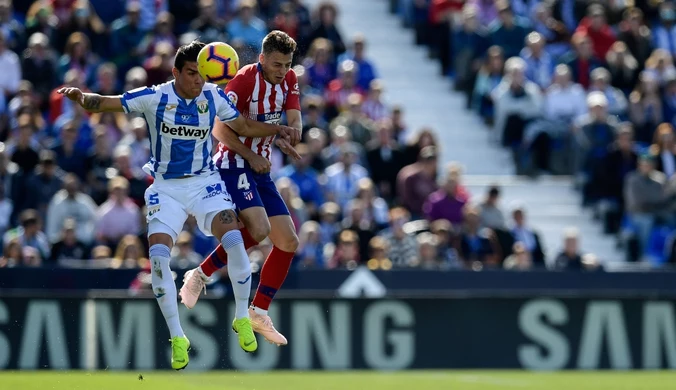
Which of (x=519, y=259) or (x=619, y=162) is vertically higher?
(x=619, y=162)

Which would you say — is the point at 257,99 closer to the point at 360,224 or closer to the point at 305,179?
the point at 360,224

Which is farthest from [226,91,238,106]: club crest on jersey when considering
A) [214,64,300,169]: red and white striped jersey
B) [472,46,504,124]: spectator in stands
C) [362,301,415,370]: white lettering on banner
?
[472,46,504,124]: spectator in stands

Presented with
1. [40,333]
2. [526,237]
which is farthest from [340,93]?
[40,333]

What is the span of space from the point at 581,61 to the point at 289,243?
1251cm

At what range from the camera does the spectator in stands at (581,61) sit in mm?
24031

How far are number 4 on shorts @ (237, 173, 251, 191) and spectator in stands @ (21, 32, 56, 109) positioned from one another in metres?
8.91

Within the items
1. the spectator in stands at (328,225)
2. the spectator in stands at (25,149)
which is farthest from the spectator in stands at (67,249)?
the spectator in stands at (328,225)

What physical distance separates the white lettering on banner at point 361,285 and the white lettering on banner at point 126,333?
9.15ft

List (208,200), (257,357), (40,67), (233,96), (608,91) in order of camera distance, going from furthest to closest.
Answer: (608,91) → (40,67) → (257,357) → (233,96) → (208,200)

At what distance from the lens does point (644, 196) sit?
21.8 metres

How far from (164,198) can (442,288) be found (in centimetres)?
855

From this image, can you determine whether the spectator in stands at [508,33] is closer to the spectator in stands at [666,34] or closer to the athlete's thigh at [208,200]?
the spectator in stands at [666,34]

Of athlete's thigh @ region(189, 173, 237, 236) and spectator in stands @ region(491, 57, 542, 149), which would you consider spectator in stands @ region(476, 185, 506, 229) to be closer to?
spectator in stands @ region(491, 57, 542, 149)

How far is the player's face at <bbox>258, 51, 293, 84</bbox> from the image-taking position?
12.2m
